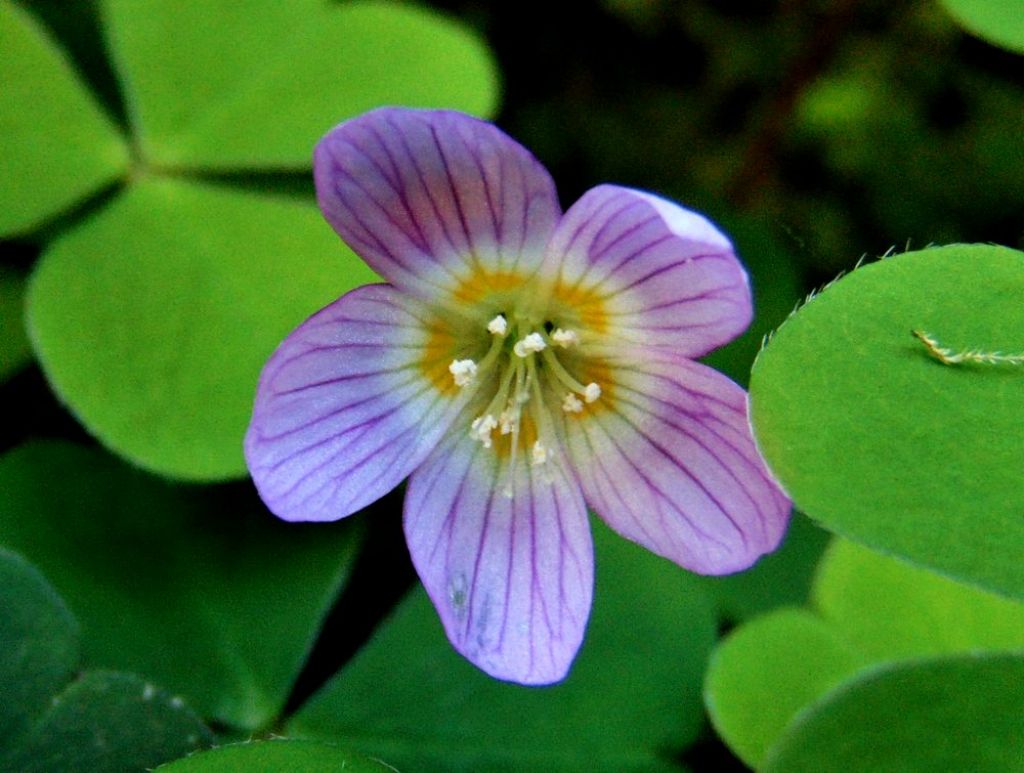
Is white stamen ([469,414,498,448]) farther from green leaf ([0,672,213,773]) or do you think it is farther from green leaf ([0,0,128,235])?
green leaf ([0,0,128,235])

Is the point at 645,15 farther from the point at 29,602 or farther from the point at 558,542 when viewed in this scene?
the point at 29,602

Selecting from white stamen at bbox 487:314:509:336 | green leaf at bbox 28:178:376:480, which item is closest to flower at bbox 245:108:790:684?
white stamen at bbox 487:314:509:336

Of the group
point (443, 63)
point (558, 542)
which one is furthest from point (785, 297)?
point (558, 542)

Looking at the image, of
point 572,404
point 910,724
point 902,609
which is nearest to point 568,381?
point 572,404

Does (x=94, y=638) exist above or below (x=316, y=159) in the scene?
below

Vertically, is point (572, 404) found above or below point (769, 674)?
above

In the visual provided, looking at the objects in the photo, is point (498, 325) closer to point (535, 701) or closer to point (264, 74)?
point (535, 701)
